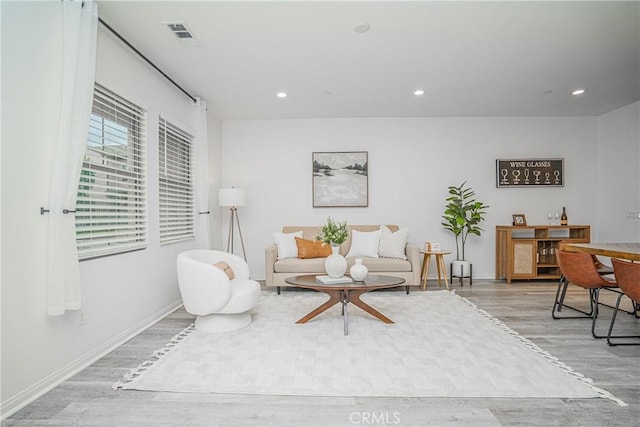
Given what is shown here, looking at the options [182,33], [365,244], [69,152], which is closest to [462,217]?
[365,244]

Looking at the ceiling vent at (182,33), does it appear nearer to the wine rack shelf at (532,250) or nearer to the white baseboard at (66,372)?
the white baseboard at (66,372)

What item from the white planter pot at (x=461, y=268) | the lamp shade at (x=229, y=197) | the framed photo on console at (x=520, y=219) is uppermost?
the lamp shade at (x=229, y=197)

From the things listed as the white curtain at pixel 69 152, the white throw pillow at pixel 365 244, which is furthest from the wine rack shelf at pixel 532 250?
the white curtain at pixel 69 152

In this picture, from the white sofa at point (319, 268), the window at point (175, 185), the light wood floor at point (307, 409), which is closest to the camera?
the light wood floor at point (307, 409)

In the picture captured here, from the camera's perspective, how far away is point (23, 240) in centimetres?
206

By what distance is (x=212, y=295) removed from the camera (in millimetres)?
3062

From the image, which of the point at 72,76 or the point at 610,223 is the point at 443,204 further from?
the point at 72,76

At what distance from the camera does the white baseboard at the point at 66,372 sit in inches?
77.2

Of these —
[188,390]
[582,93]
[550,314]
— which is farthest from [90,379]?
[582,93]

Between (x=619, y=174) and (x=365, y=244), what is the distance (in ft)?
13.6

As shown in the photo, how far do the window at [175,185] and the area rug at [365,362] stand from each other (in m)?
1.41

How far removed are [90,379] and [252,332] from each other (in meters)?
1.26

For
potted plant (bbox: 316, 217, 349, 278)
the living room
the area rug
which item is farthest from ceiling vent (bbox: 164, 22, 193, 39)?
the area rug

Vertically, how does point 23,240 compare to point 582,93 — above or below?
below
